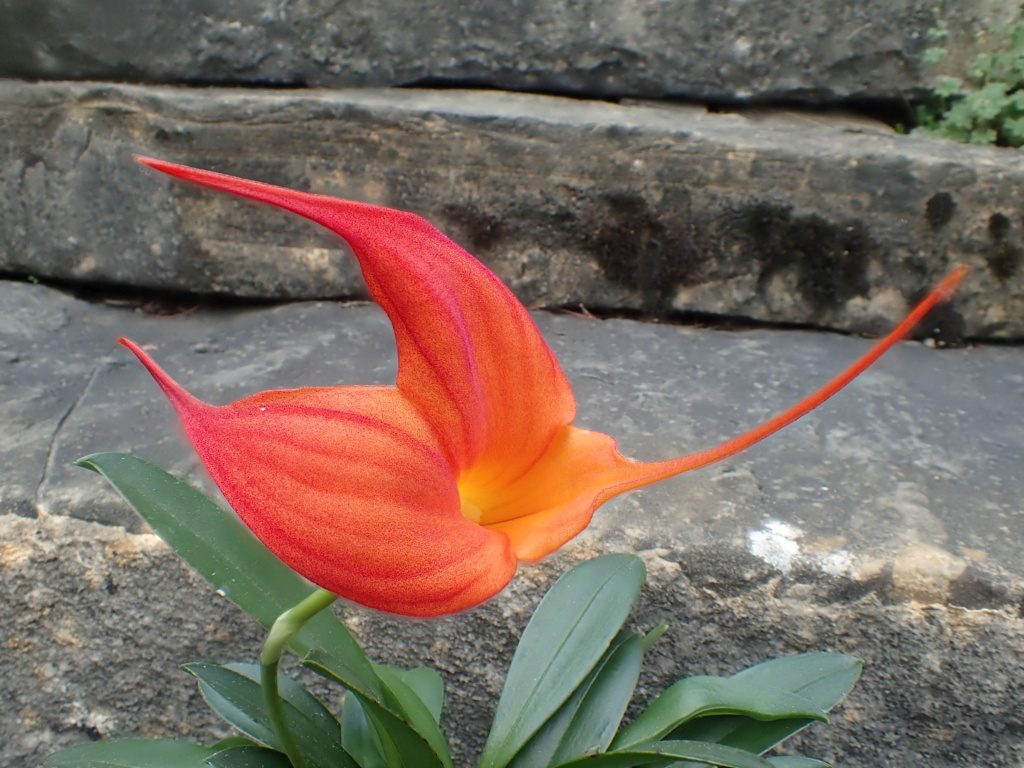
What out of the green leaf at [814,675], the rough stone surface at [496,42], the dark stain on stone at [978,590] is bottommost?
the green leaf at [814,675]

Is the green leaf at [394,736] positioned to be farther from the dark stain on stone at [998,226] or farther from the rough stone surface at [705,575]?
the dark stain on stone at [998,226]

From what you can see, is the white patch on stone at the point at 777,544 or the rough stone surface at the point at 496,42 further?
the rough stone surface at the point at 496,42

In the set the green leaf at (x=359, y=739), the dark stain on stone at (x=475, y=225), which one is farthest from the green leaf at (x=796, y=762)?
the dark stain on stone at (x=475, y=225)

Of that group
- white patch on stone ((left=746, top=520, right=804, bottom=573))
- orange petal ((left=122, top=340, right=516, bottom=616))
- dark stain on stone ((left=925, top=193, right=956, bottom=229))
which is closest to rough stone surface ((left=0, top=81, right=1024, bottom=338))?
dark stain on stone ((left=925, top=193, right=956, bottom=229))

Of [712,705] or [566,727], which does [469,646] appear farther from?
[712,705]

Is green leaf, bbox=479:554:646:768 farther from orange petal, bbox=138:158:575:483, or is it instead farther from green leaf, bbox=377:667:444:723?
orange petal, bbox=138:158:575:483

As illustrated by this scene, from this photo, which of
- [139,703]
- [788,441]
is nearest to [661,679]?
[788,441]

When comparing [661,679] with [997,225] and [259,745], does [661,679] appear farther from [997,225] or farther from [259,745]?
[997,225]
